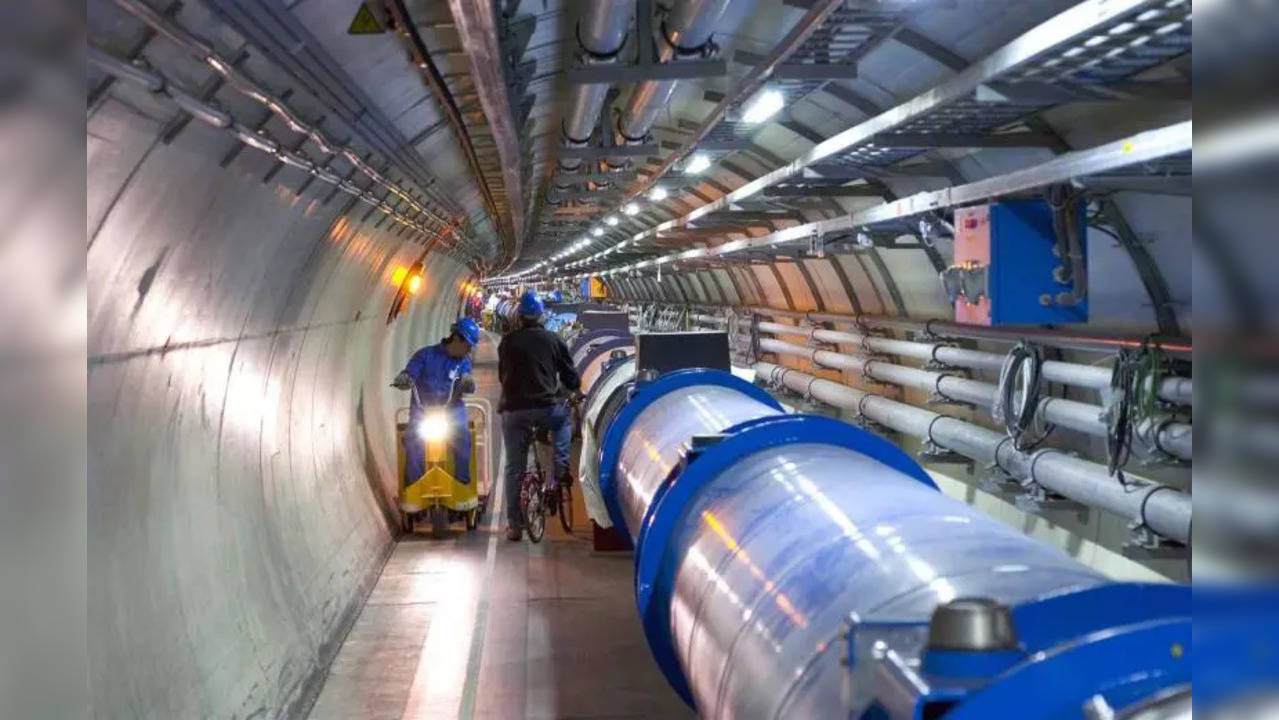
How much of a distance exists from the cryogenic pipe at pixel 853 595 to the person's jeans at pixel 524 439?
388cm

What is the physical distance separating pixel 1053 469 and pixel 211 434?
446 centimetres

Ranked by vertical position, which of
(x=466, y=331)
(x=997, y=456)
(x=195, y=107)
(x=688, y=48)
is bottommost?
(x=997, y=456)

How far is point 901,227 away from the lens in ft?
25.9

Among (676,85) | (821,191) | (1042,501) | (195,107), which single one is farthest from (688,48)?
(195,107)

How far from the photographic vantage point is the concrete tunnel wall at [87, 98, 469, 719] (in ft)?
12.1

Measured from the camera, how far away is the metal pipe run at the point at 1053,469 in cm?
580

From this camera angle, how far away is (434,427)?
9.35m

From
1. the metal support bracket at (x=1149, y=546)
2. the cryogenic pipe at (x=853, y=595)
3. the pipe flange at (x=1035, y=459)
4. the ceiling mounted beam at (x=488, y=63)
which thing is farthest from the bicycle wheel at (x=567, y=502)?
the metal support bracket at (x=1149, y=546)

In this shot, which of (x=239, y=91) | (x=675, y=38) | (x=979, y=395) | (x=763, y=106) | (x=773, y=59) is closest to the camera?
(x=239, y=91)

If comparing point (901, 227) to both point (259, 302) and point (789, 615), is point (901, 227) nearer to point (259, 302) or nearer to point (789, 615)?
point (259, 302)

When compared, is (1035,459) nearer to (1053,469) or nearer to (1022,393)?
(1053,469)

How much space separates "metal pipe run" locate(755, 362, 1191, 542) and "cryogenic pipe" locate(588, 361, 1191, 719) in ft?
6.73

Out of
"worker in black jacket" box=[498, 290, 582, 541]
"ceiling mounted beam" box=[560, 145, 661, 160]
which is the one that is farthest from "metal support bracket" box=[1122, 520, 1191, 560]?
"ceiling mounted beam" box=[560, 145, 661, 160]

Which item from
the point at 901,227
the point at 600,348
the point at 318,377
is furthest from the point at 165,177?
the point at 600,348
